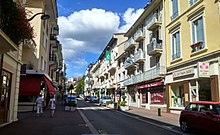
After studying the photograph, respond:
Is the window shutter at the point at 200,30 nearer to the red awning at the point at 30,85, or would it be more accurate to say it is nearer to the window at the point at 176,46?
the window at the point at 176,46

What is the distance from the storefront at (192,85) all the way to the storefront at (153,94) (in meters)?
2.06

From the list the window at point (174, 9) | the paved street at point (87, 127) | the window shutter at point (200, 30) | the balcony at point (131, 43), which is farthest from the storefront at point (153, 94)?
the paved street at point (87, 127)

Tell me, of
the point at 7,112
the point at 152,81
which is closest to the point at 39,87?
the point at 7,112

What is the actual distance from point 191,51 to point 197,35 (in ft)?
4.64

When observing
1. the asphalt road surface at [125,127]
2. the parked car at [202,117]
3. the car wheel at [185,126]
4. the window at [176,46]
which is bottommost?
the asphalt road surface at [125,127]

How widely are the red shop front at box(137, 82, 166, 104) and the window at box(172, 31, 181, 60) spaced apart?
412 centimetres

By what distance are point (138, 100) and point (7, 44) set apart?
27.8 m

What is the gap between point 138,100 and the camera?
3609 centimetres

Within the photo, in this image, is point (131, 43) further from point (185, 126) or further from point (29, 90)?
point (185, 126)

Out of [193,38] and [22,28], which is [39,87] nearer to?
[22,28]

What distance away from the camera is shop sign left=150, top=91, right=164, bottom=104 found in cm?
2722

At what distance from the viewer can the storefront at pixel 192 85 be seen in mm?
17578

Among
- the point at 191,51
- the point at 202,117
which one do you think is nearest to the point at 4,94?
the point at 202,117

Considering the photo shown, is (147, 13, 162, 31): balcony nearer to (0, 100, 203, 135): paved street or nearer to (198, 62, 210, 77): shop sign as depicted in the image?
(198, 62, 210, 77): shop sign
